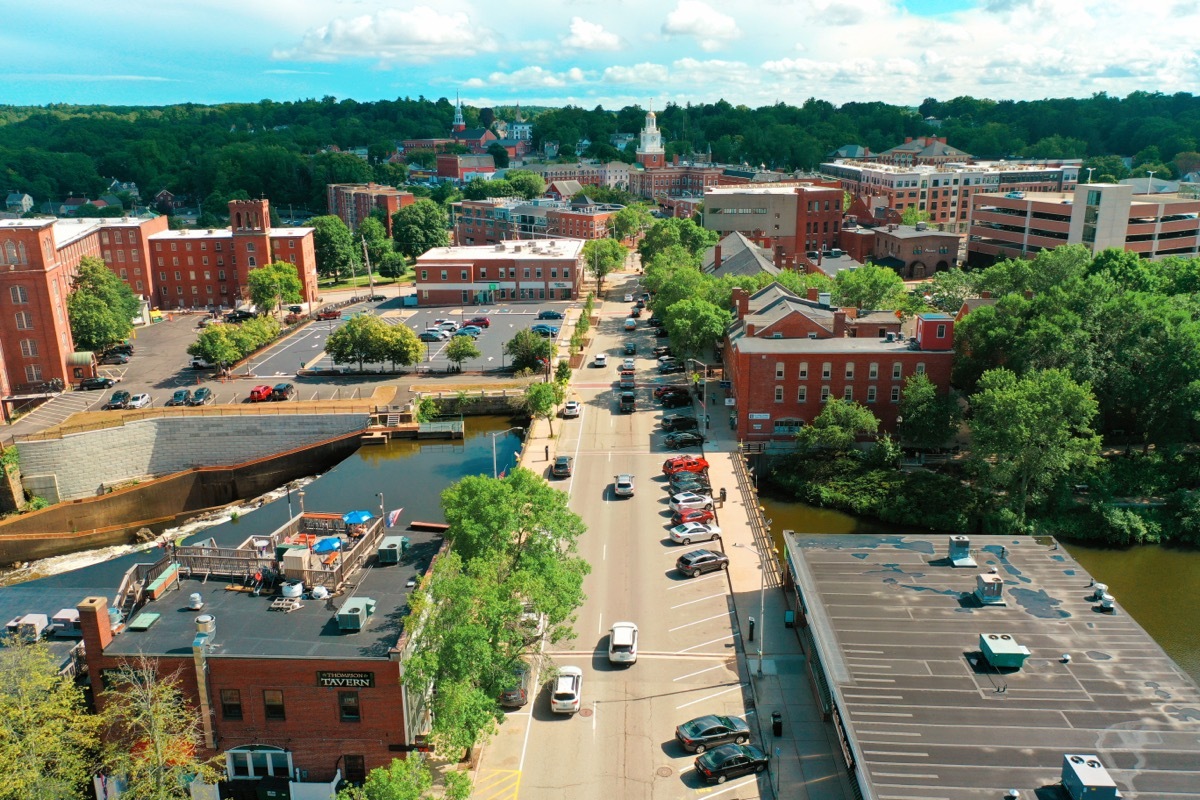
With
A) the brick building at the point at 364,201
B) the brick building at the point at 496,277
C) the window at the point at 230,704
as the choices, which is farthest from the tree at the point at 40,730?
the brick building at the point at 364,201

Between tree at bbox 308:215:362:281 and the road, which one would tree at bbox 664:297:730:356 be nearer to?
the road

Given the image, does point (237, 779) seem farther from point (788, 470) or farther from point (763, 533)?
point (788, 470)

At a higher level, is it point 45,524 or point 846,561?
point 846,561

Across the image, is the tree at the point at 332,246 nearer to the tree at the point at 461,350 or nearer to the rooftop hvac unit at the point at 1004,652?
the tree at the point at 461,350

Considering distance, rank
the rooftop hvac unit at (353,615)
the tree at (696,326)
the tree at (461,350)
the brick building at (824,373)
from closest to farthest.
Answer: the rooftop hvac unit at (353,615)
the brick building at (824,373)
the tree at (696,326)
the tree at (461,350)

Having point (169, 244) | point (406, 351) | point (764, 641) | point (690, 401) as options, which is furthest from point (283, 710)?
point (169, 244)

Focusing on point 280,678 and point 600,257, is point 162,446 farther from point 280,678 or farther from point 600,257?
point 600,257

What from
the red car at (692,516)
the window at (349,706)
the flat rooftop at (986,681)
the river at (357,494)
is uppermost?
the window at (349,706)
